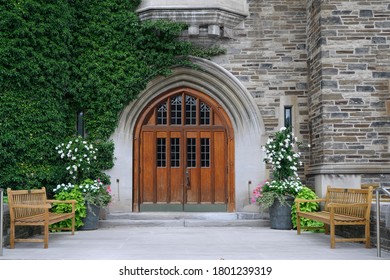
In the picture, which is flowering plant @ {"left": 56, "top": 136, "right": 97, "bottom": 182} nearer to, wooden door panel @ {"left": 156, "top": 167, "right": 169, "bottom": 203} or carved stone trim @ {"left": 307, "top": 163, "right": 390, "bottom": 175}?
wooden door panel @ {"left": 156, "top": 167, "right": 169, "bottom": 203}

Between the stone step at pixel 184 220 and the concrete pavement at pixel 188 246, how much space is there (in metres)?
0.54

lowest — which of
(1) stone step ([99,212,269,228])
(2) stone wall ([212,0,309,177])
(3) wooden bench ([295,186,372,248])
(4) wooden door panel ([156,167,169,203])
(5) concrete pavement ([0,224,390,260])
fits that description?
(5) concrete pavement ([0,224,390,260])

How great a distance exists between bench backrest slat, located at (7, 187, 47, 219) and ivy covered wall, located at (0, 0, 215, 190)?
161 centimetres

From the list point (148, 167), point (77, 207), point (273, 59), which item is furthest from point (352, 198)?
point (148, 167)

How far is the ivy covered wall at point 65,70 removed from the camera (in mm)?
10500

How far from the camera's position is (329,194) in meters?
9.58

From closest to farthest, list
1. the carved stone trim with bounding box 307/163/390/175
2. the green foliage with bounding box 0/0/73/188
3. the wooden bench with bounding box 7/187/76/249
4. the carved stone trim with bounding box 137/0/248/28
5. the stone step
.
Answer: the wooden bench with bounding box 7/187/76/249 < the green foliage with bounding box 0/0/73/188 < the carved stone trim with bounding box 307/163/390/175 < the stone step < the carved stone trim with bounding box 137/0/248/28

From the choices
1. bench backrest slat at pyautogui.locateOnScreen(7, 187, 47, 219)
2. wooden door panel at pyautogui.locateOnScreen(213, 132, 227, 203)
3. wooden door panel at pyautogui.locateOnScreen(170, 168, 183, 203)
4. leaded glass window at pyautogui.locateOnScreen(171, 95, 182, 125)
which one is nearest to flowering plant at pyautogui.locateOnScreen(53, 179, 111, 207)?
bench backrest slat at pyautogui.locateOnScreen(7, 187, 47, 219)

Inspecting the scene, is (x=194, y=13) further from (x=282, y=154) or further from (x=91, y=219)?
(x=91, y=219)

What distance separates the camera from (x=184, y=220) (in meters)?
11.2

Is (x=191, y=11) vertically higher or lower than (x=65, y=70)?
higher

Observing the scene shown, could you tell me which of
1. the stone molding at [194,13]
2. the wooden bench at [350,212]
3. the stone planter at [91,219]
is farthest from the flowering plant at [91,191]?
the wooden bench at [350,212]

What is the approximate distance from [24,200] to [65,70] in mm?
3622

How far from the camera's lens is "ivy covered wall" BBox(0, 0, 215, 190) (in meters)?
10.5
